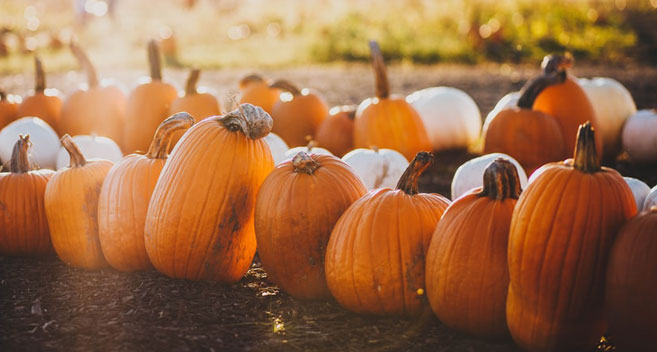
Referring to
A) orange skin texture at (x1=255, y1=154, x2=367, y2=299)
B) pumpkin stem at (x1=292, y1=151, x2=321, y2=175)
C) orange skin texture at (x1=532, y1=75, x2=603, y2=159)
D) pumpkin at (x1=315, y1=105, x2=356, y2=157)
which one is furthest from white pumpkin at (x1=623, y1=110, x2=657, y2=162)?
pumpkin stem at (x1=292, y1=151, x2=321, y2=175)

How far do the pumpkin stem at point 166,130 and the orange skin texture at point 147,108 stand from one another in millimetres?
1970

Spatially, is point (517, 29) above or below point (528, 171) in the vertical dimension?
above

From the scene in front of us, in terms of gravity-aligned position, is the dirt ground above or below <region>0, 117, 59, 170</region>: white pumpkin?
below

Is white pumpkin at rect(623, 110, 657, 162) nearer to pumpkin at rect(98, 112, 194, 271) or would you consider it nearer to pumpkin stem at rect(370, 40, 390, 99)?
pumpkin stem at rect(370, 40, 390, 99)

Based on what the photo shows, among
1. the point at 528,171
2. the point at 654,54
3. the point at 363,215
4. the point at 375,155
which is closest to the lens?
the point at 363,215

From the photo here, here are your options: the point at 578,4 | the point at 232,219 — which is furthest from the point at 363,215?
the point at 578,4

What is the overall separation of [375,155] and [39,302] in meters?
2.39

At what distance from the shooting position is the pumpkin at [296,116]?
609 centimetres

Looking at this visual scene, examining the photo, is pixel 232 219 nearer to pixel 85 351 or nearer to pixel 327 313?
pixel 327 313

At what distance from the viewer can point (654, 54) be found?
1387 cm

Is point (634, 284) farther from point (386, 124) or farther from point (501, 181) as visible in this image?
point (386, 124)

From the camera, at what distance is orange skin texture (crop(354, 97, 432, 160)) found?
5.75 meters

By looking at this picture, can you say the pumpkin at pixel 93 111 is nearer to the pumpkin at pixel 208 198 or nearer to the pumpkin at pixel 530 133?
the pumpkin at pixel 208 198

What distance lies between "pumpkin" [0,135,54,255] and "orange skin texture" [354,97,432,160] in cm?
258
